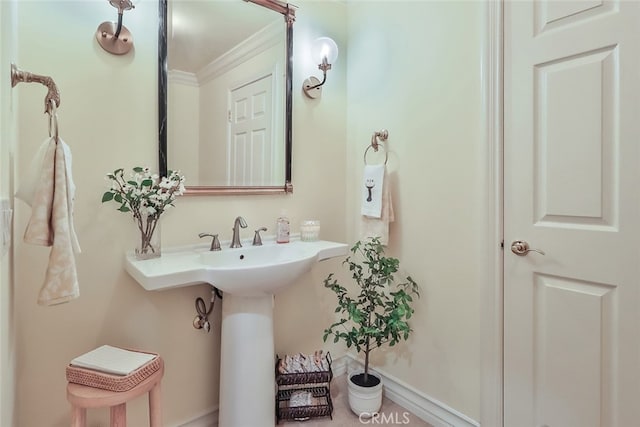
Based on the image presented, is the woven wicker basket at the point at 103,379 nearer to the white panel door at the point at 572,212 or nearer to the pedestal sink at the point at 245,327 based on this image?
the pedestal sink at the point at 245,327

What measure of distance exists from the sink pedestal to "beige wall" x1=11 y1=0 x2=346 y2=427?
0.68 ft

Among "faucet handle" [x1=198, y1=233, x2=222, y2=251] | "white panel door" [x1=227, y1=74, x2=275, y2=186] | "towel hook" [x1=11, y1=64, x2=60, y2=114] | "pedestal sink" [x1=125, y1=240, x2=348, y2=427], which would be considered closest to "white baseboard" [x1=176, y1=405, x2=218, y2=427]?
"pedestal sink" [x1=125, y1=240, x2=348, y2=427]

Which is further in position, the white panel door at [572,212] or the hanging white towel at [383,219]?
the hanging white towel at [383,219]

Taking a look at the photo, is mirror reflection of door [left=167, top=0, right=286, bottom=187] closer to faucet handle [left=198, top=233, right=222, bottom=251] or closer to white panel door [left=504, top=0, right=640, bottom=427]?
faucet handle [left=198, top=233, right=222, bottom=251]

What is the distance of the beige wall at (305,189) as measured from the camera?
1.28m

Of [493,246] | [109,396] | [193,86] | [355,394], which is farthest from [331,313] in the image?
[193,86]

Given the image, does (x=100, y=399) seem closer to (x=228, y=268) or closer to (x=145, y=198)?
(x=228, y=268)

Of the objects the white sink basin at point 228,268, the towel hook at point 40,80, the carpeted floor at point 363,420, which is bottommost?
the carpeted floor at point 363,420

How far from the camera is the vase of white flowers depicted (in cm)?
135

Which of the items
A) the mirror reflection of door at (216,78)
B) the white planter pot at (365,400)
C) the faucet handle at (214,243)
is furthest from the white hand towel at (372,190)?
the white planter pot at (365,400)

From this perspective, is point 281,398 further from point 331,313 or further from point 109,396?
point 109,396

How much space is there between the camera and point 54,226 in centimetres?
90

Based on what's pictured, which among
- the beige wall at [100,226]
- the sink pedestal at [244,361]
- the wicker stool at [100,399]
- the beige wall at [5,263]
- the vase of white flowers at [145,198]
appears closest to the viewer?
the beige wall at [5,263]

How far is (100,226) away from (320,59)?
142 centimetres
